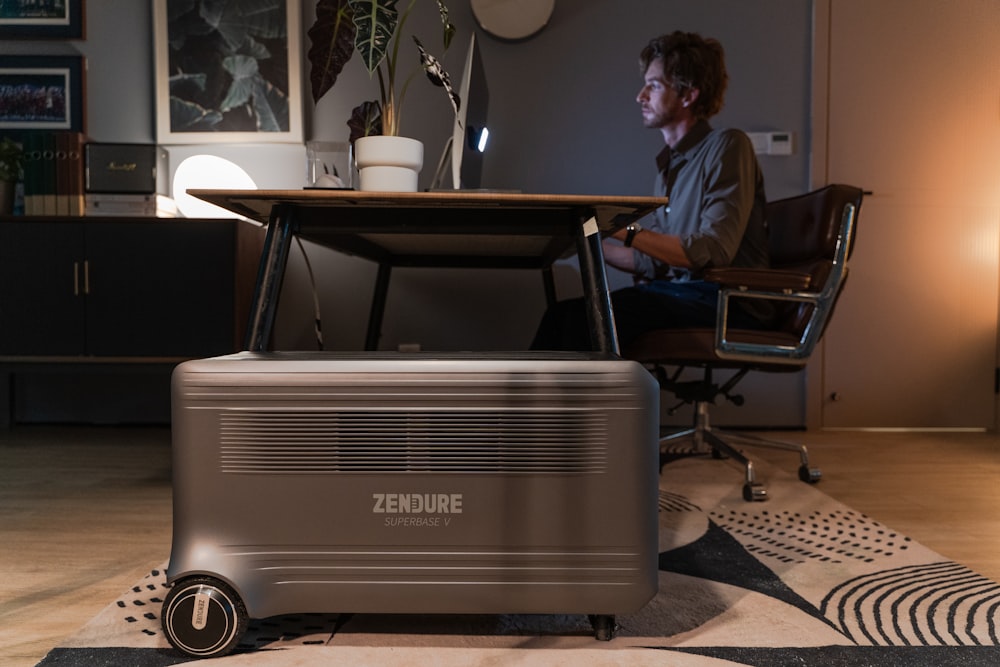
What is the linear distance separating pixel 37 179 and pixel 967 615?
3102mm

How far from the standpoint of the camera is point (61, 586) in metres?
1.20

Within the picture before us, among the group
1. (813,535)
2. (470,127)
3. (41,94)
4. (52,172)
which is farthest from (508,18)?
(813,535)

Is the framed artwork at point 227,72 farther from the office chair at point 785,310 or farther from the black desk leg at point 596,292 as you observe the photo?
the black desk leg at point 596,292

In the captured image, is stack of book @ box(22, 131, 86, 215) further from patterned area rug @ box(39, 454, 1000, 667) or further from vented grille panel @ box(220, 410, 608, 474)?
vented grille panel @ box(220, 410, 608, 474)

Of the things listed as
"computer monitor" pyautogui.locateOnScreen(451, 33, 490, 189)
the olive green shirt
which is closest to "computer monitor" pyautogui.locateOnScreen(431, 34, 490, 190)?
"computer monitor" pyautogui.locateOnScreen(451, 33, 490, 189)

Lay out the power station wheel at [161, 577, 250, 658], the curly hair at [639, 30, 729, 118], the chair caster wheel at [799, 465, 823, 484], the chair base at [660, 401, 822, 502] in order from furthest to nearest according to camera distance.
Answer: the curly hair at [639, 30, 729, 118] < the chair caster wheel at [799, 465, 823, 484] < the chair base at [660, 401, 822, 502] < the power station wheel at [161, 577, 250, 658]

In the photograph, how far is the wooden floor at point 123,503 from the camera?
1.15 metres

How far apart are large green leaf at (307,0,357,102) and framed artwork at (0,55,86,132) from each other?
220 centimetres

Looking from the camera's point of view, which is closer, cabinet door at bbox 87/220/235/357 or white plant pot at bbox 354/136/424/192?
white plant pot at bbox 354/136/424/192

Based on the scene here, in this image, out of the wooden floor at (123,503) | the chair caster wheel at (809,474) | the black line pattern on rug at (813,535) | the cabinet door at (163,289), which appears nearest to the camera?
the wooden floor at (123,503)

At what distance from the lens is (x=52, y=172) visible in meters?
2.54

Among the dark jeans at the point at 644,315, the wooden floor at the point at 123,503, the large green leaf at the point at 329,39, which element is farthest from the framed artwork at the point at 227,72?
the large green leaf at the point at 329,39

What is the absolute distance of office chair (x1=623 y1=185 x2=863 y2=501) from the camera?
1793 millimetres

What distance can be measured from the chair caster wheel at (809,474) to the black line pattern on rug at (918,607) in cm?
66
